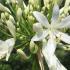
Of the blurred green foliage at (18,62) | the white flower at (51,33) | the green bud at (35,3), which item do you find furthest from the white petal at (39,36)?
the blurred green foliage at (18,62)

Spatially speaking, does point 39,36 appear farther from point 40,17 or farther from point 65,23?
point 65,23

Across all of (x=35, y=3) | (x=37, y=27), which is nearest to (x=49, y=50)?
(x=37, y=27)

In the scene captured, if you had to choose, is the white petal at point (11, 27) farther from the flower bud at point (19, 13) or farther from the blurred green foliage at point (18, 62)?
the blurred green foliage at point (18, 62)

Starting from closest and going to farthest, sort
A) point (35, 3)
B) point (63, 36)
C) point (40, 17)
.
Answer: point (40, 17) < point (63, 36) < point (35, 3)

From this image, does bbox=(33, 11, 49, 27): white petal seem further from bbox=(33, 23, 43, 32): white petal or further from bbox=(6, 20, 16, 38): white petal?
bbox=(6, 20, 16, 38): white petal

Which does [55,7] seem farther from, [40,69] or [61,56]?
[61,56]

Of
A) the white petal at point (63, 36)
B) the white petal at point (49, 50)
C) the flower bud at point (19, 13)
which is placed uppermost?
the flower bud at point (19, 13)

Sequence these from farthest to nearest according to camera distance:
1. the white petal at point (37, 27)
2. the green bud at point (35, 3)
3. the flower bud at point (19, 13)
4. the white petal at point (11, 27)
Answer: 1. the green bud at point (35, 3)
2. the flower bud at point (19, 13)
3. the white petal at point (11, 27)
4. the white petal at point (37, 27)

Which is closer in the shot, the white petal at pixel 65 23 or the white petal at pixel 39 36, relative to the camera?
the white petal at pixel 39 36
